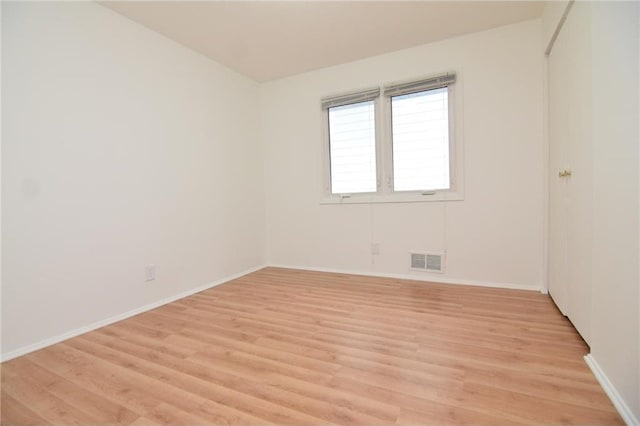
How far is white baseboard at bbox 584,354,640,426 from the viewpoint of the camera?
3.70ft

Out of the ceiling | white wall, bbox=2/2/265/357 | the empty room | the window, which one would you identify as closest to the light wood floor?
the empty room

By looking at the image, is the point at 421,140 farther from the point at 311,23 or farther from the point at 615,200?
the point at 615,200

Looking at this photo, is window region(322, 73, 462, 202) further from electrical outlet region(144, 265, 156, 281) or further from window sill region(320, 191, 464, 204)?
electrical outlet region(144, 265, 156, 281)

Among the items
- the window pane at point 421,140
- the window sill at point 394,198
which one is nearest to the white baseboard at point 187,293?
the window sill at point 394,198

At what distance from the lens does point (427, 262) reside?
328 centimetres

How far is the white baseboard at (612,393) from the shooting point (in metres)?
1.13

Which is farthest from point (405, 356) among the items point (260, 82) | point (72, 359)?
point (260, 82)

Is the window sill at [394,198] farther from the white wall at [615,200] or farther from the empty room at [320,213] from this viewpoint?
the white wall at [615,200]

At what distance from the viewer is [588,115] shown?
160 centimetres

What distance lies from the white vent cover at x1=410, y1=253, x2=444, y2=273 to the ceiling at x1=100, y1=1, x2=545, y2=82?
2.35m

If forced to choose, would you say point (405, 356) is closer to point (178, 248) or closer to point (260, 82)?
point (178, 248)

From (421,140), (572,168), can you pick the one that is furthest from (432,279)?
(572,168)

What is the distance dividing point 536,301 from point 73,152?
13.0 ft

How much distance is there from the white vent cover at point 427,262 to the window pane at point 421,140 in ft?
2.51
